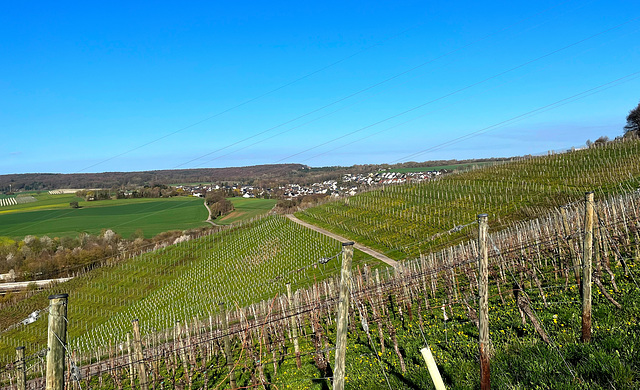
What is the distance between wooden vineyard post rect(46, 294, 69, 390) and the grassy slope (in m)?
28.5

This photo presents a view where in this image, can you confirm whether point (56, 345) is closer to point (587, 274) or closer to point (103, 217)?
point (587, 274)

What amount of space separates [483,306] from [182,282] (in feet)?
146

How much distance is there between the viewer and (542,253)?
12.6 metres

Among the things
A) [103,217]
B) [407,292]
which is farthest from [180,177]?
[407,292]

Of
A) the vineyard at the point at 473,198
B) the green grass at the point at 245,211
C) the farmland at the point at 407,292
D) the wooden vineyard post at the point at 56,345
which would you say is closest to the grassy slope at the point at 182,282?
the farmland at the point at 407,292

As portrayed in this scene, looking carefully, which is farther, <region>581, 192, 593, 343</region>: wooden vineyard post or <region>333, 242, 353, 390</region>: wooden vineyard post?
<region>581, 192, 593, 343</region>: wooden vineyard post

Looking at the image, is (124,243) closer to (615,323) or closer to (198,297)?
(198,297)

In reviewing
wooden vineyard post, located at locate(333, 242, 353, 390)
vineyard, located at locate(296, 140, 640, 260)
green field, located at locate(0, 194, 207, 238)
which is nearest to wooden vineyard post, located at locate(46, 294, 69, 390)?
wooden vineyard post, located at locate(333, 242, 353, 390)

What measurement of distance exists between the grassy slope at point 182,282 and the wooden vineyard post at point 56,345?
2847 centimetres

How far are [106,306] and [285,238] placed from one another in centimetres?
2158

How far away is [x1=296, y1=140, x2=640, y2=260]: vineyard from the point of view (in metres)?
32.1

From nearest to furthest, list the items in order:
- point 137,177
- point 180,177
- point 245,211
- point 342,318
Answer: point 342,318
point 245,211
point 137,177
point 180,177

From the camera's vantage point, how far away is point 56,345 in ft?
9.70

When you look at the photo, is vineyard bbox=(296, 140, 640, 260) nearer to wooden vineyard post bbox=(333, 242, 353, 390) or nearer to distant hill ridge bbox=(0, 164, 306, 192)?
wooden vineyard post bbox=(333, 242, 353, 390)
